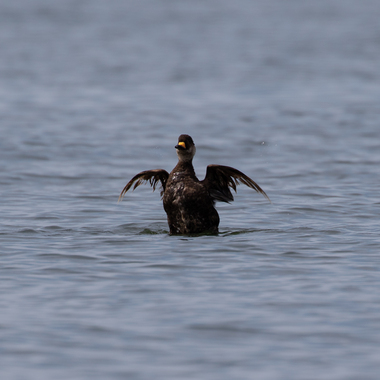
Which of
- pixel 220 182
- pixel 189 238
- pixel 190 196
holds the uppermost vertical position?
pixel 220 182

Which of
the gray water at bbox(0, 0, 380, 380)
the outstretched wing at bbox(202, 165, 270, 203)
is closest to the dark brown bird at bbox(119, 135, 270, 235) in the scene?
the outstretched wing at bbox(202, 165, 270, 203)

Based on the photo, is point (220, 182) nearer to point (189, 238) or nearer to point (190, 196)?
point (190, 196)

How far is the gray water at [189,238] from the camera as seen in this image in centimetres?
662

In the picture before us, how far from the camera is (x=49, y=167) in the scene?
1800 cm

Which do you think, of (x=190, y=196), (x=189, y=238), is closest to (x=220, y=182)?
(x=190, y=196)

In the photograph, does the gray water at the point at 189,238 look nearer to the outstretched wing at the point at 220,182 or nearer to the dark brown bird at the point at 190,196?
the dark brown bird at the point at 190,196

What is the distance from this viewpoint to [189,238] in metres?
10.9

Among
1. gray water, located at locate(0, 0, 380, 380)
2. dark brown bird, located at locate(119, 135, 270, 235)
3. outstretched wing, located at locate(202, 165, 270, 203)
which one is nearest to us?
gray water, located at locate(0, 0, 380, 380)

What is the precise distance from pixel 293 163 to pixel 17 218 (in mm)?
7897

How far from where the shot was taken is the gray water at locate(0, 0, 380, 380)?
662 cm

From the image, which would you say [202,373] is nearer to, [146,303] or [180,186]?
[146,303]

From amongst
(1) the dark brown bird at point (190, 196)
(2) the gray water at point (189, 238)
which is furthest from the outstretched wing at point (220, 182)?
(2) the gray water at point (189, 238)

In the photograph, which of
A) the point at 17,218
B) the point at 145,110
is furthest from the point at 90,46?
the point at 17,218

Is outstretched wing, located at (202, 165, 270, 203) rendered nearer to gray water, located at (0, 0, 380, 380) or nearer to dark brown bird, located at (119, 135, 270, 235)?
dark brown bird, located at (119, 135, 270, 235)
